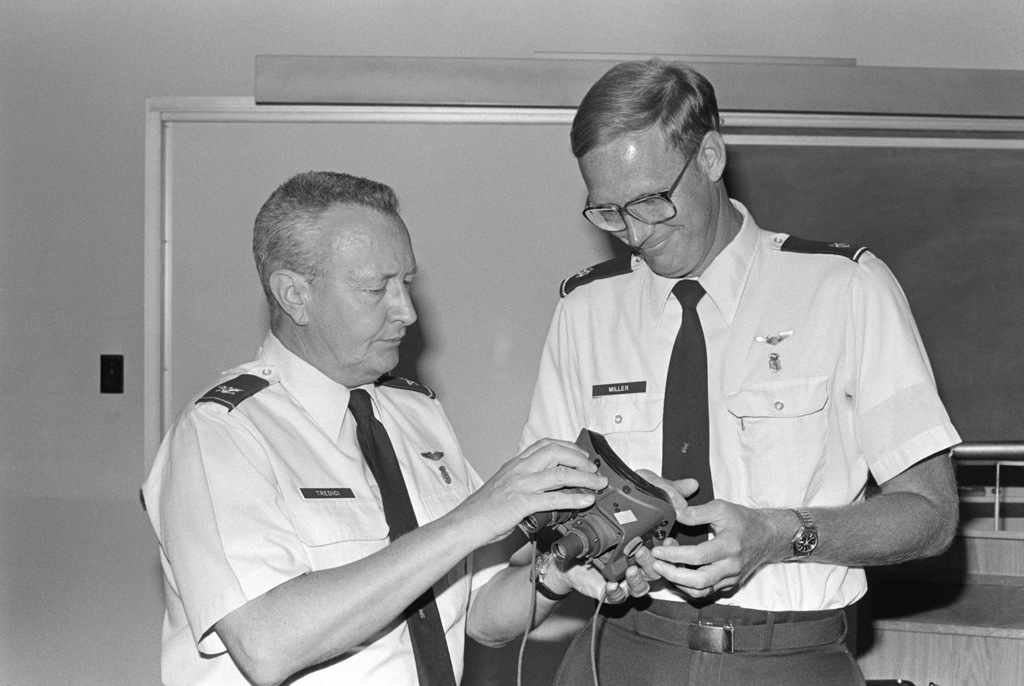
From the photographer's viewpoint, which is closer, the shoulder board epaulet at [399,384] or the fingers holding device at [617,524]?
the fingers holding device at [617,524]

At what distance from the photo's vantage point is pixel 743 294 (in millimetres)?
1599

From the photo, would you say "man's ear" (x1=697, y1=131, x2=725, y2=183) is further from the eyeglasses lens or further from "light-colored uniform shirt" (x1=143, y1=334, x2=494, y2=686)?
"light-colored uniform shirt" (x1=143, y1=334, x2=494, y2=686)

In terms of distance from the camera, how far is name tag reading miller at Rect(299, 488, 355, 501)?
151 cm

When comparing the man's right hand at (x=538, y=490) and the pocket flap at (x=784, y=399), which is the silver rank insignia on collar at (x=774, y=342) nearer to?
the pocket flap at (x=784, y=399)

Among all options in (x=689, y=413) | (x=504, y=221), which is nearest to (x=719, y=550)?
(x=689, y=413)

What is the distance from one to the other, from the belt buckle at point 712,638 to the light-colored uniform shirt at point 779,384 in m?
0.05

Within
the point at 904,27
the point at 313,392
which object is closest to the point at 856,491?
the point at 313,392

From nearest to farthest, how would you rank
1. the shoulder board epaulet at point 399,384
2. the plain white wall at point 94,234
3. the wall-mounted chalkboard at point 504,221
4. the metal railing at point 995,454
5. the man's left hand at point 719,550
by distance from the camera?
the man's left hand at point 719,550
the shoulder board epaulet at point 399,384
the metal railing at point 995,454
the wall-mounted chalkboard at point 504,221
the plain white wall at point 94,234

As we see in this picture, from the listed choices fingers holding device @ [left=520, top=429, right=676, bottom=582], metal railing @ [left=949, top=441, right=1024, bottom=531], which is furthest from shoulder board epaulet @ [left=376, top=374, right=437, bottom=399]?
metal railing @ [left=949, top=441, right=1024, bottom=531]

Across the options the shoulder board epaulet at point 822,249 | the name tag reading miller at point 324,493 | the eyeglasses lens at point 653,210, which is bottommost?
the name tag reading miller at point 324,493

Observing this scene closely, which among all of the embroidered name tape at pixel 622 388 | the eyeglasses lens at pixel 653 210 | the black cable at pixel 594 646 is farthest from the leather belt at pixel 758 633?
the eyeglasses lens at pixel 653 210

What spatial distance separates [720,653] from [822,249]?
2.16 feet

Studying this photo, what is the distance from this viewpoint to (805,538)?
4.26 feet

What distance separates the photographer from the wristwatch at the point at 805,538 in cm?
130
